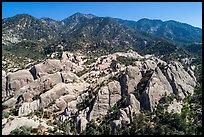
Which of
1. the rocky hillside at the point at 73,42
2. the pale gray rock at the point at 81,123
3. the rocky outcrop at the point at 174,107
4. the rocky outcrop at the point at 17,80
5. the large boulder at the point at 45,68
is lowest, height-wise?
the pale gray rock at the point at 81,123

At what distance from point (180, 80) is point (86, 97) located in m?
9.44

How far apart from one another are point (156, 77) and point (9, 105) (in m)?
15.5

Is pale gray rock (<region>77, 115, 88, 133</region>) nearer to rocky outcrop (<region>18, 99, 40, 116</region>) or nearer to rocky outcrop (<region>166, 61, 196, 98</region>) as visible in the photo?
rocky outcrop (<region>18, 99, 40, 116</region>)

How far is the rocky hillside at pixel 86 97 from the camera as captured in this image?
88.2ft

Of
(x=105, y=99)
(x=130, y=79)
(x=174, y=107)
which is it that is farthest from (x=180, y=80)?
(x=105, y=99)

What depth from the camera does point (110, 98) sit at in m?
30.9

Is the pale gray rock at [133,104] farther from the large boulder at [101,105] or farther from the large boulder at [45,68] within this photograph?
the large boulder at [45,68]

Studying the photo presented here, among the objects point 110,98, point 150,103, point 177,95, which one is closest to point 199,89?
point 177,95

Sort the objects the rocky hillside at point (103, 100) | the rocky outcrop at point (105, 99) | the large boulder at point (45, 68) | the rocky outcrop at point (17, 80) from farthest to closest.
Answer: the large boulder at point (45, 68) → the rocky outcrop at point (17, 80) → the rocky outcrop at point (105, 99) → the rocky hillside at point (103, 100)

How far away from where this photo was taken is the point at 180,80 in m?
32.6

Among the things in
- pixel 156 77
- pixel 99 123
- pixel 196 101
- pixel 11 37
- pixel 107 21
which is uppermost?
pixel 107 21

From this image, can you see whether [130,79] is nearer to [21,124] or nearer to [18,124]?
[21,124]

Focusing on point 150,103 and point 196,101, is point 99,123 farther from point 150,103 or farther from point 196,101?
point 196,101

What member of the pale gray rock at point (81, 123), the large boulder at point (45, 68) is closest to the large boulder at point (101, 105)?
the pale gray rock at point (81, 123)
